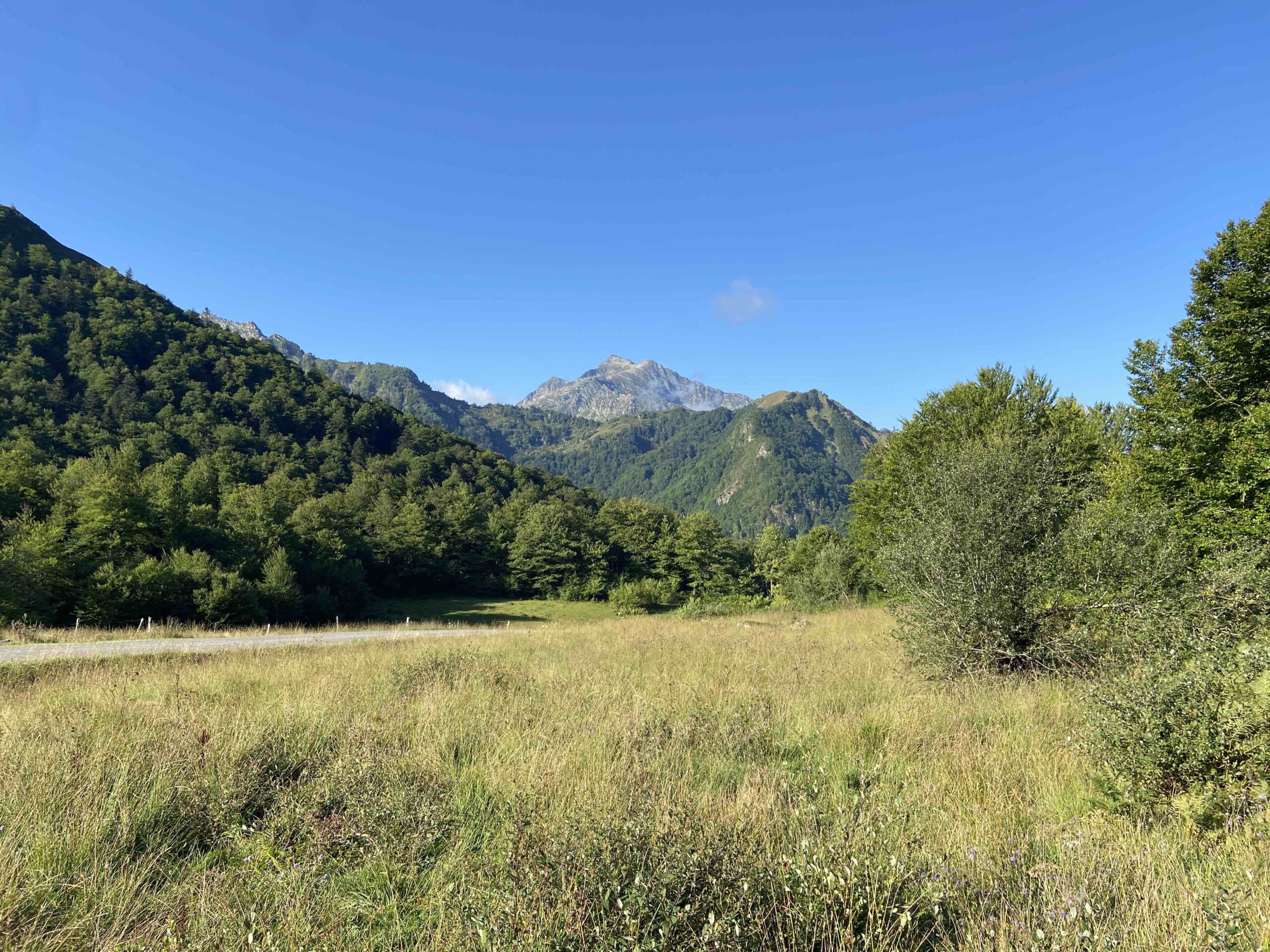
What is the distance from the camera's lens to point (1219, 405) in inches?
635

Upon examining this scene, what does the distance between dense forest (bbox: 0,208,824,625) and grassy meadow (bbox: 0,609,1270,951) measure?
31.1 metres

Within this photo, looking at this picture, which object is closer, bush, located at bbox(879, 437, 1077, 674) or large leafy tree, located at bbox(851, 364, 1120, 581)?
bush, located at bbox(879, 437, 1077, 674)

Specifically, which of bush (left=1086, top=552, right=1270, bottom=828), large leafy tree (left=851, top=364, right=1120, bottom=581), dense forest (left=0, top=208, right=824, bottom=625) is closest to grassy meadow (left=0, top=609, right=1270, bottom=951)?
bush (left=1086, top=552, right=1270, bottom=828)

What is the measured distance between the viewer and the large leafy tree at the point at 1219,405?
46.5 feet

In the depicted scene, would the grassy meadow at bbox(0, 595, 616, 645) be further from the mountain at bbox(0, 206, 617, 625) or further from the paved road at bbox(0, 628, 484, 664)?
the mountain at bbox(0, 206, 617, 625)

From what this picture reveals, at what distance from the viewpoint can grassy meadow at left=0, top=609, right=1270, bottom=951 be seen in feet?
8.31

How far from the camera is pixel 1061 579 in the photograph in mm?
9391

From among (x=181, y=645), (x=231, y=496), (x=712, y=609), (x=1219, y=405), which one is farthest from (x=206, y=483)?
(x=1219, y=405)

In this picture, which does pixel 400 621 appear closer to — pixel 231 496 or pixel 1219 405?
pixel 231 496

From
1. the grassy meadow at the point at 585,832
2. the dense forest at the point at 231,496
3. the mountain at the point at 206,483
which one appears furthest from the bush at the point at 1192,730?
the dense forest at the point at 231,496

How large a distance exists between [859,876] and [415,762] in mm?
3975

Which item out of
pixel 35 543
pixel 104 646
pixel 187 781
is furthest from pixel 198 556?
pixel 187 781

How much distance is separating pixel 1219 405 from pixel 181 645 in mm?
33728

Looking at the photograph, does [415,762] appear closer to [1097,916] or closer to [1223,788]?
[1097,916]
